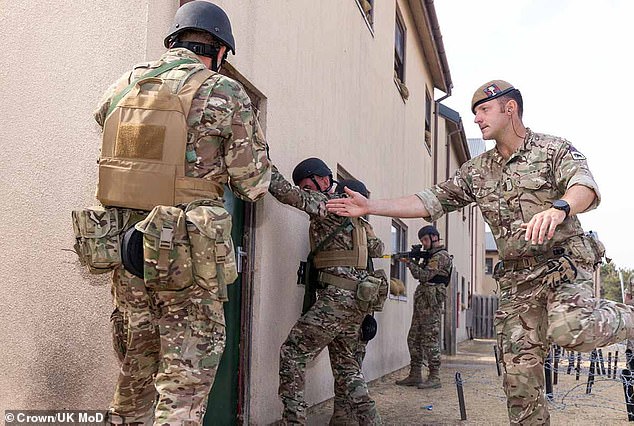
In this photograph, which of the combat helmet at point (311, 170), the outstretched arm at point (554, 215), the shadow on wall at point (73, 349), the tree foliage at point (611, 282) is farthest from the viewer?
the tree foliage at point (611, 282)

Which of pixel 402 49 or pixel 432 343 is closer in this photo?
pixel 432 343

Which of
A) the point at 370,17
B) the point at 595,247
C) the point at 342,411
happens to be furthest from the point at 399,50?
the point at 595,247

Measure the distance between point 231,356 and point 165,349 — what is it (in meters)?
2.24

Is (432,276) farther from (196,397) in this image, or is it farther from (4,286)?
(196,397)

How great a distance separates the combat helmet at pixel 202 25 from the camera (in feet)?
10.6

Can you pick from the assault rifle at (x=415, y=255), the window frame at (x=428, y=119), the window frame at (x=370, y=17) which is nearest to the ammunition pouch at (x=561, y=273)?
the assault rifle at (x=415, y=255)

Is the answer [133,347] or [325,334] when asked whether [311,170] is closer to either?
[325,334]

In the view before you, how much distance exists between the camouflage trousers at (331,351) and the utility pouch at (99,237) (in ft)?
7.91

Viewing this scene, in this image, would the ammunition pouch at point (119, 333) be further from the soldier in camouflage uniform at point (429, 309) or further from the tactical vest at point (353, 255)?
the soldier in camouflage uniform at point (429, 309)

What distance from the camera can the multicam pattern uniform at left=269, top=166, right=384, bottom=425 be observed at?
5.04 metres

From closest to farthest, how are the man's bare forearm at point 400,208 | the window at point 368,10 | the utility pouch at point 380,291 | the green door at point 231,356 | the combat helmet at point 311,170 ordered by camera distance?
the man's bare forearm at point 400,208
the green door at point 231,356
the combat helmet at point 311,170
the utility pouch at point 380,291
the window at point 368,10

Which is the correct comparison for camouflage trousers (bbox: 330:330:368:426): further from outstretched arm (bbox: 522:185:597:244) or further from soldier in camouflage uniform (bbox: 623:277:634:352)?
soldier in camouflage uniform (bbox: 623:277:634:352)

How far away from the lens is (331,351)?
18.5 feet

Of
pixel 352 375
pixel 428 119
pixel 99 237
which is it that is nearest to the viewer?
pixel 99 237
